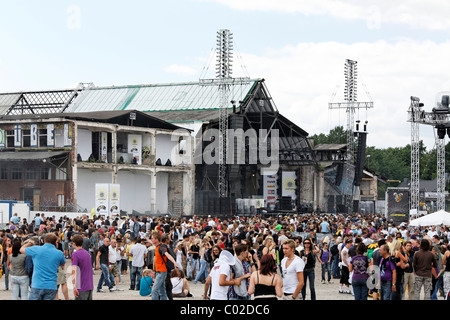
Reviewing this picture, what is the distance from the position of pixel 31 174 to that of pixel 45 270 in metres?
50.1

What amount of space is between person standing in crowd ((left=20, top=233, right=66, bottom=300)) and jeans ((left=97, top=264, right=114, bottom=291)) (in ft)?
28.9

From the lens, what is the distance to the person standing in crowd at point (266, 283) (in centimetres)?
1084

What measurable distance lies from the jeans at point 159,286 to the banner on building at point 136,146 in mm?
47860

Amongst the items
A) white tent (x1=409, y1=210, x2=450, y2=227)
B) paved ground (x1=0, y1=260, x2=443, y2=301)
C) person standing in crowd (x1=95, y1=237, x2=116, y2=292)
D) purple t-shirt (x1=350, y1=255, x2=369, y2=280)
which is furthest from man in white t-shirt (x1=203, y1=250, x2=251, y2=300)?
white tent (x1=409, y1=210, x2=450, y2=227)

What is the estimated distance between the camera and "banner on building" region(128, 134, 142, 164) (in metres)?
63.8

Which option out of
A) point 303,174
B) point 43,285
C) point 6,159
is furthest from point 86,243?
point 303,174

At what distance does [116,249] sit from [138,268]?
145 cm

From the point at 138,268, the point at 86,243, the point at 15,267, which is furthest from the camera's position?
the point at 86,243

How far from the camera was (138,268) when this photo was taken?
22094 millimetres

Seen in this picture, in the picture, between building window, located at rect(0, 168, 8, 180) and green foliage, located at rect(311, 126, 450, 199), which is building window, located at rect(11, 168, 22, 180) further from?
green foliage, located at rect(311, 126, 450, 199)

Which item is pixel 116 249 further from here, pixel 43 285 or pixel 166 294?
pixel 43 285

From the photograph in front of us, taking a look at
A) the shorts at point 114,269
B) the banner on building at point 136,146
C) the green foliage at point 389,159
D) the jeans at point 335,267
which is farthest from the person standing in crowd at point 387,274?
the green foliage at point 389,159

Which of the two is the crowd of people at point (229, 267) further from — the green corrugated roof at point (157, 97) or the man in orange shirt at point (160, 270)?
the green corrugated roof at point (157, 97)
